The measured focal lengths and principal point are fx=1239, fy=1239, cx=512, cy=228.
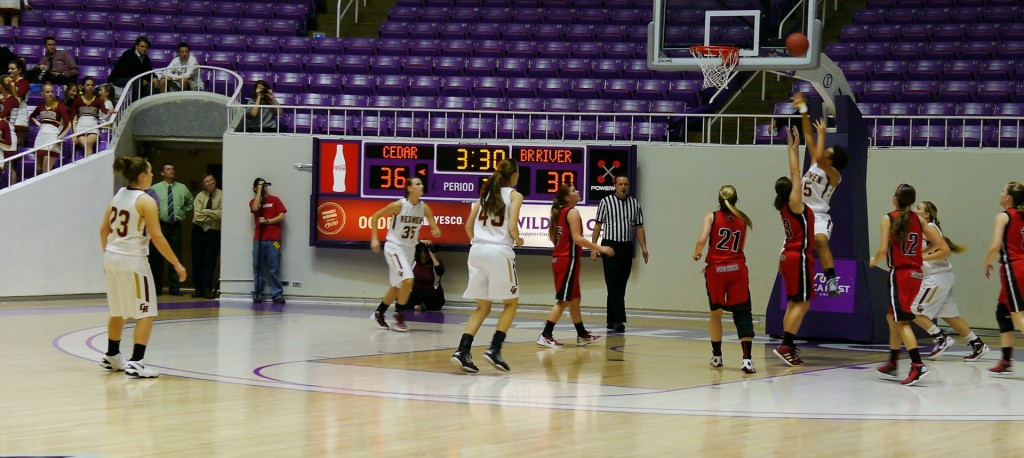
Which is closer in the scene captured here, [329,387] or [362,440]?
[362,440]

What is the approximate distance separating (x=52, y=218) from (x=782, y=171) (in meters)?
9.83

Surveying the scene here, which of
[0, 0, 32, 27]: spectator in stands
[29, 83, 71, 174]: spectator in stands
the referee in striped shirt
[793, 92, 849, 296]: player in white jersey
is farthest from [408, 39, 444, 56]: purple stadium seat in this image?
[793, 92, 849, 296]: player in white jersey

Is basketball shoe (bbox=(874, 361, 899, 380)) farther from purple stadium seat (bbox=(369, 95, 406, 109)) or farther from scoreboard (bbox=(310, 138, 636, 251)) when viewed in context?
purple stadium seat (bbox=(369, 95, 406, 109))

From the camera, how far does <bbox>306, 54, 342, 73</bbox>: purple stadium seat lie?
20328 millimetres

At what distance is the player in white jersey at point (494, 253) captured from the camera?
9711 mm

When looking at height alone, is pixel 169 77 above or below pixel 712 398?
above

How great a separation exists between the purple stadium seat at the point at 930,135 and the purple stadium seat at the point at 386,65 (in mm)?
8230

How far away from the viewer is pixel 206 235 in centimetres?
1816

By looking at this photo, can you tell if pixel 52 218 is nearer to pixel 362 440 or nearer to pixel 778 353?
pixel 778 353

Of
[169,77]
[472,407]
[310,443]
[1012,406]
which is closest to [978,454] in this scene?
[1012,406]

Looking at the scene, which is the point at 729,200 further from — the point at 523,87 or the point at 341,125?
the point at 523,87

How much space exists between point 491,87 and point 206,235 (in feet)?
15.9

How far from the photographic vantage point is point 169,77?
18.7m

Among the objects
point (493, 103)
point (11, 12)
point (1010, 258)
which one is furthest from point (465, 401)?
point (11, 12)
